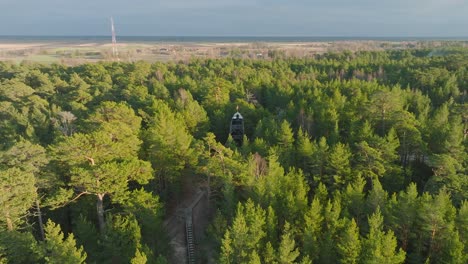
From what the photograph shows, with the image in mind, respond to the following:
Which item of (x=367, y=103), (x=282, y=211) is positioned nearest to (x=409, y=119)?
(x=367, y=103)

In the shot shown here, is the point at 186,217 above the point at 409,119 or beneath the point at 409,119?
beneath

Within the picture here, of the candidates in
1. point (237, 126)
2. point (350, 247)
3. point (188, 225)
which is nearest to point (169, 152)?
point (188, 225)

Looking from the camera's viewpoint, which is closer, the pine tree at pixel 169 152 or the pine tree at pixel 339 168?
the pine tree at pixel 339 168

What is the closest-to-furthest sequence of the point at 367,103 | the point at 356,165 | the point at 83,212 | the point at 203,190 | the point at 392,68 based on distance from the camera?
1. the point at 83,212
2. the point at 356,165
3. the point at 203,190
4. the point at 367,103
5. the point at 392,68

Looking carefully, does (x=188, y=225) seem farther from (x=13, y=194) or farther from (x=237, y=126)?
(x=237, y=126)

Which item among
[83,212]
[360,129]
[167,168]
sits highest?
[360,129]

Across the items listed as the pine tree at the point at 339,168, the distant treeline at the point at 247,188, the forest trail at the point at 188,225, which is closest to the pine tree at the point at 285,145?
the distant treeline at the point at 247,188

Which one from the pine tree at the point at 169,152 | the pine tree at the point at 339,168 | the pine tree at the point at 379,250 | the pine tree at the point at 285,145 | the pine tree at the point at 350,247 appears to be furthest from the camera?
the pine tree at the point at 285,145

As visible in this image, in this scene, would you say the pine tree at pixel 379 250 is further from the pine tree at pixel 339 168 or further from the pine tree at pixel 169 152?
the pine tree at pixel 169 152

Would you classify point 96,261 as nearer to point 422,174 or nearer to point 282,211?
point 282,211
